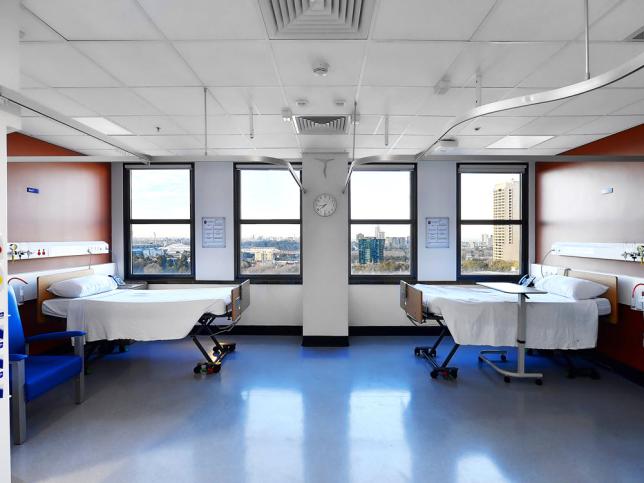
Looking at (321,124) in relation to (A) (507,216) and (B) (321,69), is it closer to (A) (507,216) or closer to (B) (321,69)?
(B) (321,69)

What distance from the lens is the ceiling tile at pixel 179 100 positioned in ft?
9.11

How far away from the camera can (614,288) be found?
142 inches

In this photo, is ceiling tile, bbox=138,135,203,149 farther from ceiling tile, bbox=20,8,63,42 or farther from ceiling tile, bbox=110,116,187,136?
ceiling tile, bbox=20,8,63,42

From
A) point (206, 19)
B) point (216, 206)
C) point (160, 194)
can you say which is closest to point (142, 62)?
point (206, 19)

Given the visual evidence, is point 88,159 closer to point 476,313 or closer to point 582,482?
point 476,313

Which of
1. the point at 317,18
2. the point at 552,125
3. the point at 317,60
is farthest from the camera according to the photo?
the point at 552,125

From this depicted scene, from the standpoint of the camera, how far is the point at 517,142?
4180mm

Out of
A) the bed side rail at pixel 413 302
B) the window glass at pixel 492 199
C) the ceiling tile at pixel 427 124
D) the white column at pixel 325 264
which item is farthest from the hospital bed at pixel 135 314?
the window glass at pixel 492 199

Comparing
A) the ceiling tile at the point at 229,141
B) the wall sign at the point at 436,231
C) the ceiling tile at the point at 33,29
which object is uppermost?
the ceiling tile at the point at 33,29

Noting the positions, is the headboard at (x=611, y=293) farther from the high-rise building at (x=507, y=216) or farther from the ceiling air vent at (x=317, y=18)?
the ceiling air vent at (x=317, y=18)

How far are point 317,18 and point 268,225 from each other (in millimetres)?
3584

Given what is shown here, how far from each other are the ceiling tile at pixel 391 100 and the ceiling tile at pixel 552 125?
1.34 metres

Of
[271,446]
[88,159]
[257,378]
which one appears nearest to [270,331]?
[257,378]

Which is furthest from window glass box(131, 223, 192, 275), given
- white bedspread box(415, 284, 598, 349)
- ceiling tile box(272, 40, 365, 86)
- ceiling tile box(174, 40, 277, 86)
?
white bedspread box(415, 284, 598, 349)
